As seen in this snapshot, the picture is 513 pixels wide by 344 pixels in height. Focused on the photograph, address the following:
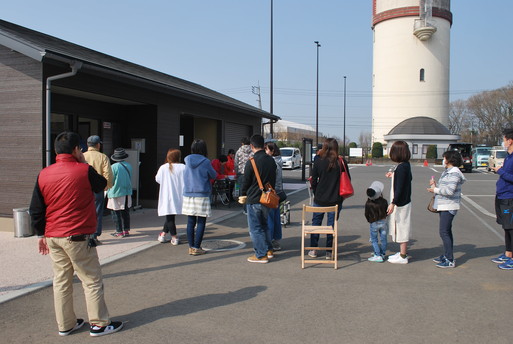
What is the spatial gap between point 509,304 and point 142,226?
22.5ft

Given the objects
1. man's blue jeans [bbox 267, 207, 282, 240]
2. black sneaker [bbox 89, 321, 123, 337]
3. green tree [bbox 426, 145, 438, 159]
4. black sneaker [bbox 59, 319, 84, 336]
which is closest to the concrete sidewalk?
black sneaker [bbox 59, 319, 84, 336]

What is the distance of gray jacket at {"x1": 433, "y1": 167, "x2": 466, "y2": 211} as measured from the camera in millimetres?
5992

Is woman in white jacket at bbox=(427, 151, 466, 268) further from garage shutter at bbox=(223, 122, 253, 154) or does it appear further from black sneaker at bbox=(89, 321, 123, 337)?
garage shutter at bbox=(223, 122, 253, 154)

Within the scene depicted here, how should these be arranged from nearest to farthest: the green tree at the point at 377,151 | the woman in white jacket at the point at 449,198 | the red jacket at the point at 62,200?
the red jacket at the point at 62,200
the woman in white jacket at the point at 449,198
the green tree at the point at 377,151

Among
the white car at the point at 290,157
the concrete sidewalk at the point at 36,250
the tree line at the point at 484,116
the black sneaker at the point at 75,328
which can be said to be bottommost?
the black sneaker at the point at 75,328

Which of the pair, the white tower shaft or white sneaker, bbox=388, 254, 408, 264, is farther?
the white tower shaft

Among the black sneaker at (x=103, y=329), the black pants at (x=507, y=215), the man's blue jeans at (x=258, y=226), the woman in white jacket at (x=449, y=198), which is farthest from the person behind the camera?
the man's blue jeans at (x=258, y=226)

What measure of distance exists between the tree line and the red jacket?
62123mm

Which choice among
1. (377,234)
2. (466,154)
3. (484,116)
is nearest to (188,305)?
(377,234)

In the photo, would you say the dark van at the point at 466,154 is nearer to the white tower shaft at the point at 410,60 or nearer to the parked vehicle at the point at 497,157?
the parked vehicle at the point at 497,157

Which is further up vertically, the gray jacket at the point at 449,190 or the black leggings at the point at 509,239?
the gray jacket at the point at 449,190

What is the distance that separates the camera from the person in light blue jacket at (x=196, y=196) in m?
6.69

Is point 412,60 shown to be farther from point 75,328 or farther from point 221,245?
point 75,328

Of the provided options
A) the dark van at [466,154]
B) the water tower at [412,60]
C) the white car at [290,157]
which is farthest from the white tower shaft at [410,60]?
the white car at [290,157]
